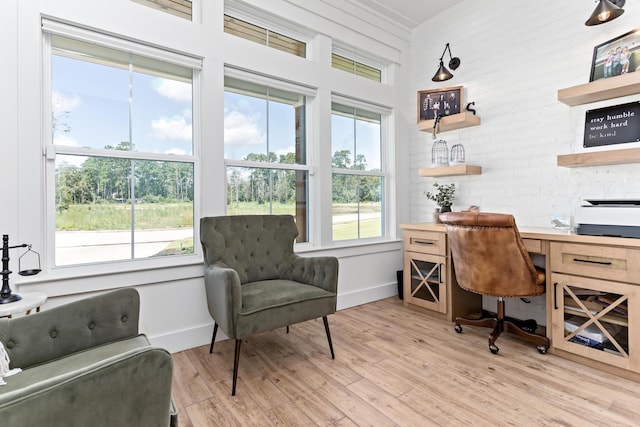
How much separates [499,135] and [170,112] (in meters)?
2.89

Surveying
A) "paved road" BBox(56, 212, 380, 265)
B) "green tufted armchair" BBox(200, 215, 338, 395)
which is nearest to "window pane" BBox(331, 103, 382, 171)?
"green tufted armchair" BBox(200, 215, 338, 395)

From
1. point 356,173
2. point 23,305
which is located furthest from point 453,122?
point 23,305

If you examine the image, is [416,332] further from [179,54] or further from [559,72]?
[179,54]

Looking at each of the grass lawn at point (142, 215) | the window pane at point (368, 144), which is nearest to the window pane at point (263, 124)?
the grass lawn at point (142, 215)

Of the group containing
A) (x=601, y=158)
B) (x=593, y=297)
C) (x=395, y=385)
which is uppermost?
(x=601, y=158)

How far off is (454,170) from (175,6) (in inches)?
108

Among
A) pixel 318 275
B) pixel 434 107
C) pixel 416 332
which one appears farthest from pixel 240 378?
pixel 434 107

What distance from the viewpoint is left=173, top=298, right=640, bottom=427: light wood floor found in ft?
5.24

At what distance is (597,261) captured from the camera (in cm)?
204

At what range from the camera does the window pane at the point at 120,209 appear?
6.91 ft

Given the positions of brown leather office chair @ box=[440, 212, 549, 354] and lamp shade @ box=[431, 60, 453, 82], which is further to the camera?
lamp shade @ box=[431, 60, 453, 82]

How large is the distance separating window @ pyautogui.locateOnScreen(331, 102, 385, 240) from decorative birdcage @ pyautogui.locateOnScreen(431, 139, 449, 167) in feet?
1.91

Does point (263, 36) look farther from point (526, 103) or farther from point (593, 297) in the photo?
point (593, 297)

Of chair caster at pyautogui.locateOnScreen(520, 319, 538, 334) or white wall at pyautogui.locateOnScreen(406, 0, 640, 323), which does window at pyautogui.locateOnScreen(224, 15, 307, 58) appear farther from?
chair caster at pyautogui.locateOnScreen(520, 319, 538, 334)
